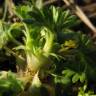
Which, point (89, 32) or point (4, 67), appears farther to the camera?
point (89, 32)

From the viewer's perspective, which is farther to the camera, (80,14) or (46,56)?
(80,14)

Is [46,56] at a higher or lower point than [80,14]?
lower

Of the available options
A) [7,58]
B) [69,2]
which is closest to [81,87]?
[7,58]

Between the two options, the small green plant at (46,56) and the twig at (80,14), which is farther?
the twig at (80,14)

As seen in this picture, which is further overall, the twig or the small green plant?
the twig

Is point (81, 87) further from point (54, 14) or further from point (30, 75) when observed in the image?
point (54, 14)

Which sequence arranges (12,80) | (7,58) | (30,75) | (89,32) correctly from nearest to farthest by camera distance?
(12,80), (30,75), (7,58), (89,32)

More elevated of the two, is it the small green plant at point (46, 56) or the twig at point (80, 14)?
the twig at point (80, 14)

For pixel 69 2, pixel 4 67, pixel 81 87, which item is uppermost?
pixel 69 2

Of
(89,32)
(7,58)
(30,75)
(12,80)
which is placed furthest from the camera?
(89,32)

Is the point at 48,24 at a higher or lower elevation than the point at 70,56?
higher

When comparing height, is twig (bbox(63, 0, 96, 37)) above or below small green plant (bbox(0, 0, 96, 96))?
above
